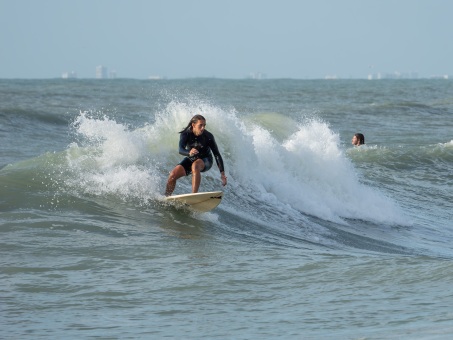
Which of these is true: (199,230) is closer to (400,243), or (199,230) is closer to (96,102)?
(400,243)

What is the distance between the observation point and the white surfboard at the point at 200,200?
1098 cm

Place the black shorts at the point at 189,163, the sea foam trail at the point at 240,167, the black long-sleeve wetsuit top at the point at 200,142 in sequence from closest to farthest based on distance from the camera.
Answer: the black long-sleeve wetsuit top at the point at 200,142 → the black shorts at the point at 189,163 → the sea foam trail at the point at 240,167

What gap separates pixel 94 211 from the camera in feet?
36.1

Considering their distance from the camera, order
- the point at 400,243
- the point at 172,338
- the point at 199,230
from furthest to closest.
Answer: the point at 400,243 < the point at 199,230 < the point at 172,338

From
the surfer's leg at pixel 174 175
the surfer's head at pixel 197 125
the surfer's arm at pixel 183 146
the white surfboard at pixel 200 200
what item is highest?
the surfer's head at pixel 197 125

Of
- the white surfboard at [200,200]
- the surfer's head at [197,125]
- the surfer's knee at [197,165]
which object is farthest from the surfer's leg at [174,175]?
the surfer's head at [197,125]

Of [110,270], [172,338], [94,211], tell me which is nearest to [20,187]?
[94,211]

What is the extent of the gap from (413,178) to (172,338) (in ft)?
48.8

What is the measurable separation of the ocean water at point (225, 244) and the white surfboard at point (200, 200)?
0.48 ft

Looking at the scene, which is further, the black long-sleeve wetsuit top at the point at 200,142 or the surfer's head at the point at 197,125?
the black long-sleeve wetsuit top at the point at 200,142

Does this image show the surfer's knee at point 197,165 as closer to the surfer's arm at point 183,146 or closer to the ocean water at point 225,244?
the surfer's arm at point 183,146

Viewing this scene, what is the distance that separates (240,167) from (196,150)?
4.15m

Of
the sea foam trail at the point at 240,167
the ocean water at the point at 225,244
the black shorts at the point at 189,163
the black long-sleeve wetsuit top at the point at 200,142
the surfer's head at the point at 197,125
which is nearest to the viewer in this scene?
the ocean water at the point at 225,244

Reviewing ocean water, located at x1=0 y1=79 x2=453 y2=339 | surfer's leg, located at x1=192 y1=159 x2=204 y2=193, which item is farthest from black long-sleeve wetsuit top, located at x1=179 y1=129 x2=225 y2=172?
ocean water, located at x1=0 y1=79 x2=453 y2=339
